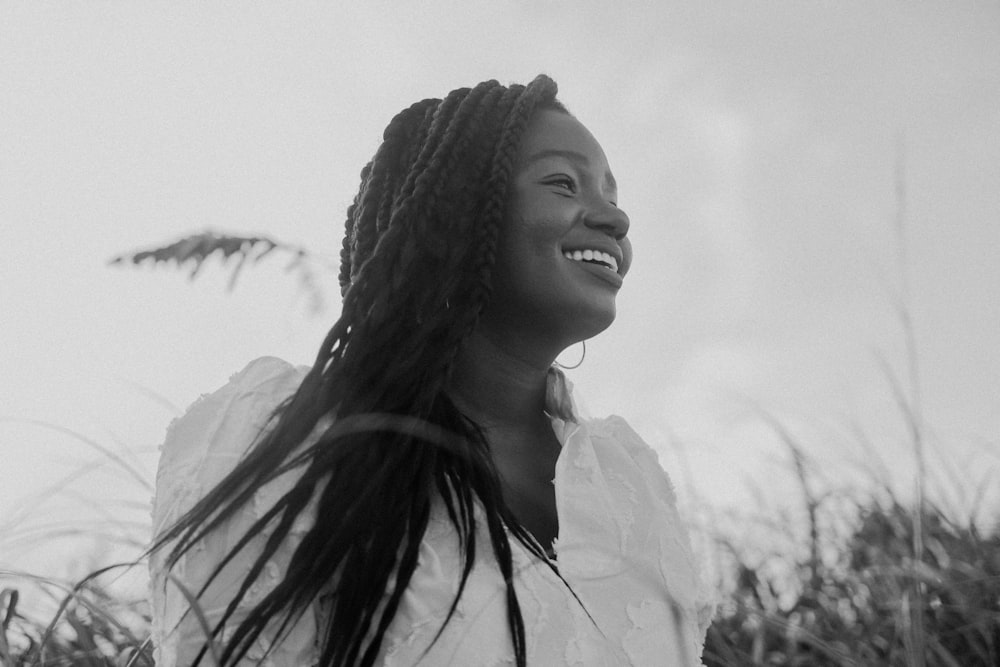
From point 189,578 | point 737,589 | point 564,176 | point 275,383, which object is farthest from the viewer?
point 737,589

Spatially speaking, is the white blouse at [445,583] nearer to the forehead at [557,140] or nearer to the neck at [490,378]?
the neck at [490,378]

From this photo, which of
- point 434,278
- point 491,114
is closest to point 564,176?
point 491,114

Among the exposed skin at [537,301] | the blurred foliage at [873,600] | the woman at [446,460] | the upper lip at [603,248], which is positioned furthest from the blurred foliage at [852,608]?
the upper lip at [603,248]

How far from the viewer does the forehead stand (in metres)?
1.74

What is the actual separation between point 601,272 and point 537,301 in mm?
136

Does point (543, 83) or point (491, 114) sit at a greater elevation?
point (543, 83)

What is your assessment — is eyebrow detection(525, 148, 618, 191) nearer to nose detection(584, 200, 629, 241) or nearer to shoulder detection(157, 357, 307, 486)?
nose detection(584, 200, 629, 241)

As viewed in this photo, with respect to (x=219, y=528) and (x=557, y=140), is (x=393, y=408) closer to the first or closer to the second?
(x=219, y=528)

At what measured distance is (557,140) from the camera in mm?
1769

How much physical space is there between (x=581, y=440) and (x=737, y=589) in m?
1.12

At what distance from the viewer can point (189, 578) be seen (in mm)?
1188

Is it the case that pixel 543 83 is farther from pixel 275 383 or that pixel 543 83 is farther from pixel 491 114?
pixel 275 383

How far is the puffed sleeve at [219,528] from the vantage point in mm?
1176

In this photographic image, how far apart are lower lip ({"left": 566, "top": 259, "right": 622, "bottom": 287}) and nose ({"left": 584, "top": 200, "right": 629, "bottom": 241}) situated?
3.4 inches
